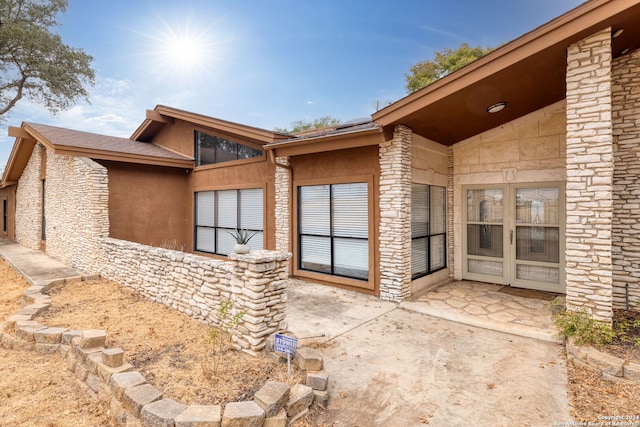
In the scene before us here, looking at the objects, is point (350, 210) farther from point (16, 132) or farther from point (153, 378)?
point (16, 132)

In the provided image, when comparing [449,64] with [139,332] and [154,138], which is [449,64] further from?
[139,332]

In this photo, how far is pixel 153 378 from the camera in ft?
11.2

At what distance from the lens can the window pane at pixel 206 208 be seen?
10055mm

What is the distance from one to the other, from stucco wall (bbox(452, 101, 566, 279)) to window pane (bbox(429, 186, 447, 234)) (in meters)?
0.27

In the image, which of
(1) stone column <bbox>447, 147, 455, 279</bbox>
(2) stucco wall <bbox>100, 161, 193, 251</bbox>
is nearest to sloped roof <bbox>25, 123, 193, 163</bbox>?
(2) stucco wall <bbox>100, 161, 193, 251</bbox>

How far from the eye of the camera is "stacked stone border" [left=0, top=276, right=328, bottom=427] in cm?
258

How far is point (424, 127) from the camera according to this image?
6.20 m

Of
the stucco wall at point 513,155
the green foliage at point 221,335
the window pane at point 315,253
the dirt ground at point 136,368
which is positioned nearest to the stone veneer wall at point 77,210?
the dirt ground at point 136,368

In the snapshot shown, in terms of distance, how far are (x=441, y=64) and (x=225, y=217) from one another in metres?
16.9

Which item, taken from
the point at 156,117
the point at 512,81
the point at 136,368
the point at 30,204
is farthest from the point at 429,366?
the point at 30,204

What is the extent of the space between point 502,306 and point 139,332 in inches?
241

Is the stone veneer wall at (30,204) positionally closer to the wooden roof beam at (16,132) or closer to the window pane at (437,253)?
the wooden roof beam at (16,132)

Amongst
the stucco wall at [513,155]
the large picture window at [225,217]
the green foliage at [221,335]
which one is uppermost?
the stucco wall at [513,155]

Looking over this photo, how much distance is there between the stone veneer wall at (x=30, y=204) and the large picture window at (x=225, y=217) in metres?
6.75
